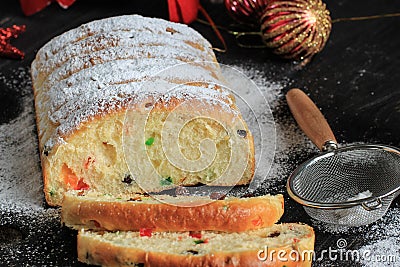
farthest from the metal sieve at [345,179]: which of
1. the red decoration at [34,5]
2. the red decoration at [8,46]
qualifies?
the red decoration at [34,5]

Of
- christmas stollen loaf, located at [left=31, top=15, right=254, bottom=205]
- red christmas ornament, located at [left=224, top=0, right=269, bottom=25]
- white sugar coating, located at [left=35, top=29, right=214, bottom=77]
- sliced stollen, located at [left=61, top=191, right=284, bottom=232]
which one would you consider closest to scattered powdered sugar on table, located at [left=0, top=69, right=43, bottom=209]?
christmas stollen loaf, located at [left=31, top=15, right=254, bottom=205]

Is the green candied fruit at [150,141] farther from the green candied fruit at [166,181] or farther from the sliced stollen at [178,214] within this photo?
the sliced stollen at [178,214]

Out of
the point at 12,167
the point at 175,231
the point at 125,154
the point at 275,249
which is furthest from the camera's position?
the point at 12,167

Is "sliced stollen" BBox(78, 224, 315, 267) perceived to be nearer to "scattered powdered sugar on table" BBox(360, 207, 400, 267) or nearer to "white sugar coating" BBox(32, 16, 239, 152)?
"scattered powdered sugar on table" BBox(360, 207, 400, 267)

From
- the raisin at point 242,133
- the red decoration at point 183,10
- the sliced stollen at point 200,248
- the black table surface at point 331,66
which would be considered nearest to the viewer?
the sliced stollen at point 200,248

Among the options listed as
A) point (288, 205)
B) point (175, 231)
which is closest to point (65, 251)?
point (175, 231)

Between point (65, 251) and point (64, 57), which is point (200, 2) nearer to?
point (64, 57)

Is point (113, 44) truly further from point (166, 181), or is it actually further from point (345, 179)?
point (345, 179)
